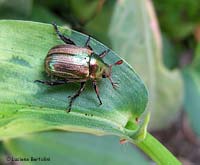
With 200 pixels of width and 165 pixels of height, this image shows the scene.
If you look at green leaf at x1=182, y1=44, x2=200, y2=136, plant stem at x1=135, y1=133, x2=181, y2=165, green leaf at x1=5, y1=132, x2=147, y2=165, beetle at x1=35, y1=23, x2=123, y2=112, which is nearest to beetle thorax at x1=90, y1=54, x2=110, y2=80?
beetle at x1=35, y1=23, x2=123, y2=112

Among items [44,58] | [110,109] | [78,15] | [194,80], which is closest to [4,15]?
[78,15]

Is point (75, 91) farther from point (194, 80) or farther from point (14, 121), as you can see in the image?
point (194, 80)

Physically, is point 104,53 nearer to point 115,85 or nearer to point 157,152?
point 115,85

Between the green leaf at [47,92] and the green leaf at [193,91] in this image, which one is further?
the green leaf at [193,91]

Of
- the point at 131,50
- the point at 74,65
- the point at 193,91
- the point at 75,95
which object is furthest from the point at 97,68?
the point at 193,91

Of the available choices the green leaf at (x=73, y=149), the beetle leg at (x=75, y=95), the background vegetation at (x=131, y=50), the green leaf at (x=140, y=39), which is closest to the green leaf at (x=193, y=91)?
the background vegetation at (x=131, y=50)

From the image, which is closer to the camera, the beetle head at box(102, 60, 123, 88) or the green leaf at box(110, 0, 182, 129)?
the beetle head at box(102, 60, 123, 88)

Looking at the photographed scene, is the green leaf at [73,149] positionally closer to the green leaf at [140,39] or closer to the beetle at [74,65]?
the green leaf at [140,39]

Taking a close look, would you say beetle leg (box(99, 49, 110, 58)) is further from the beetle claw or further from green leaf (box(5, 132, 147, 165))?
green leaf (box(5, 132, 147, 165))
